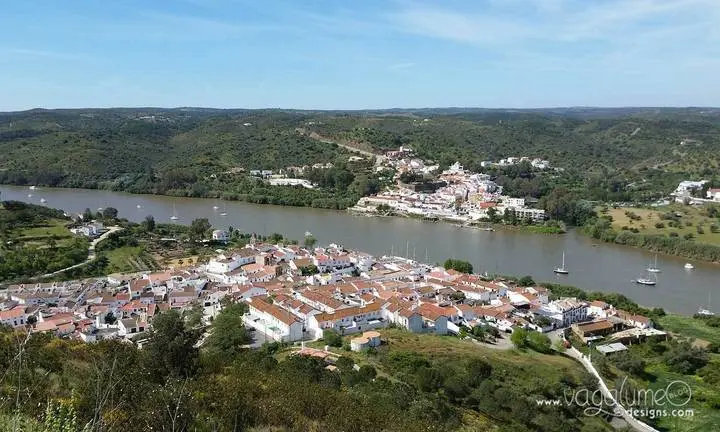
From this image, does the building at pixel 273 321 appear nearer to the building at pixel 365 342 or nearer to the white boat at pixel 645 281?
the building at pixel 365 342

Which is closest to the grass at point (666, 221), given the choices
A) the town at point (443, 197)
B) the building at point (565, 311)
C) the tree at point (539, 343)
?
the town at point (443, 197)

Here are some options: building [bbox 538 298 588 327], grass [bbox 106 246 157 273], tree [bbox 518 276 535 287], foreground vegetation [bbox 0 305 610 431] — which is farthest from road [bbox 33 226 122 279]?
building [bbox 538 298 588 327]

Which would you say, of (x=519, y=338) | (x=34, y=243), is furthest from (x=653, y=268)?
Result: (x=34, y=243)

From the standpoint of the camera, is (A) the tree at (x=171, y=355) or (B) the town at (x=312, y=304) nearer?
(A) the tree at (x=171, y=355)

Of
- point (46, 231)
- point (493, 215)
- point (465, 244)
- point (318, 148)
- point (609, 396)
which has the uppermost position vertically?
point (318, 148)

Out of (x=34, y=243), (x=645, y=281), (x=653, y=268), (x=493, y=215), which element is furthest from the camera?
(x=493, y=215)

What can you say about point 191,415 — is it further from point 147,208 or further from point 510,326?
point 147,208

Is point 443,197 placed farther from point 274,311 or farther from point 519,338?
point 274,311
